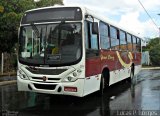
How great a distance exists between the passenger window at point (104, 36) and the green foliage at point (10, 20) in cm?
956

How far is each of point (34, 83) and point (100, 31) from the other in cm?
349

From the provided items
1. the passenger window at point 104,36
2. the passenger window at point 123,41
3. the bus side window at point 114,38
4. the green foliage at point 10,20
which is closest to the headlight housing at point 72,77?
the passenger window at point 104,36

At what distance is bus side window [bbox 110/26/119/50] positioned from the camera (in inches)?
613

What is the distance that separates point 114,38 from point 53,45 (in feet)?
16.4

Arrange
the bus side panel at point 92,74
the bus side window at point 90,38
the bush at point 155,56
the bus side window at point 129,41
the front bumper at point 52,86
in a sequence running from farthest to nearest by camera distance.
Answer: the bush at point 155,56 < the bus side window at point 129,41 < the bus side window at point 90,38 < the bus side panel at point 92,74 < the front bumper at point 52,86

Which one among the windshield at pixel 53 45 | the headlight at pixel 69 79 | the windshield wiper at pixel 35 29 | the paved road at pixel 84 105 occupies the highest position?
the windshield wiper at pixel 35 29

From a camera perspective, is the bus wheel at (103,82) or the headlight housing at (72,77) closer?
the headlight housing at (72,77)

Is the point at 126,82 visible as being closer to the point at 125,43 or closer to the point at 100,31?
the point at 125,43

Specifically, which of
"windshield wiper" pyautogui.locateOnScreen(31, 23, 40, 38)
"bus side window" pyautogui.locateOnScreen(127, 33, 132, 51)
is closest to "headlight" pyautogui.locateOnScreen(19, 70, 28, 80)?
"windshield wiper" pyautogui.locateOnScreen(31, 23, 40, 38)

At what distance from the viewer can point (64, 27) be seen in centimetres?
1172

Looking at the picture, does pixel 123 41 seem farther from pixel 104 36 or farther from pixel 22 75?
pixel 22 75

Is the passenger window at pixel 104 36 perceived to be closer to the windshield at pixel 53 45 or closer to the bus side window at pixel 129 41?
the windshield at pixel 53 45

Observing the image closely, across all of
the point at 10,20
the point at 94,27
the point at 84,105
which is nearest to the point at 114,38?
the point at 94,27

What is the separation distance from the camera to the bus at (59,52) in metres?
11.3
